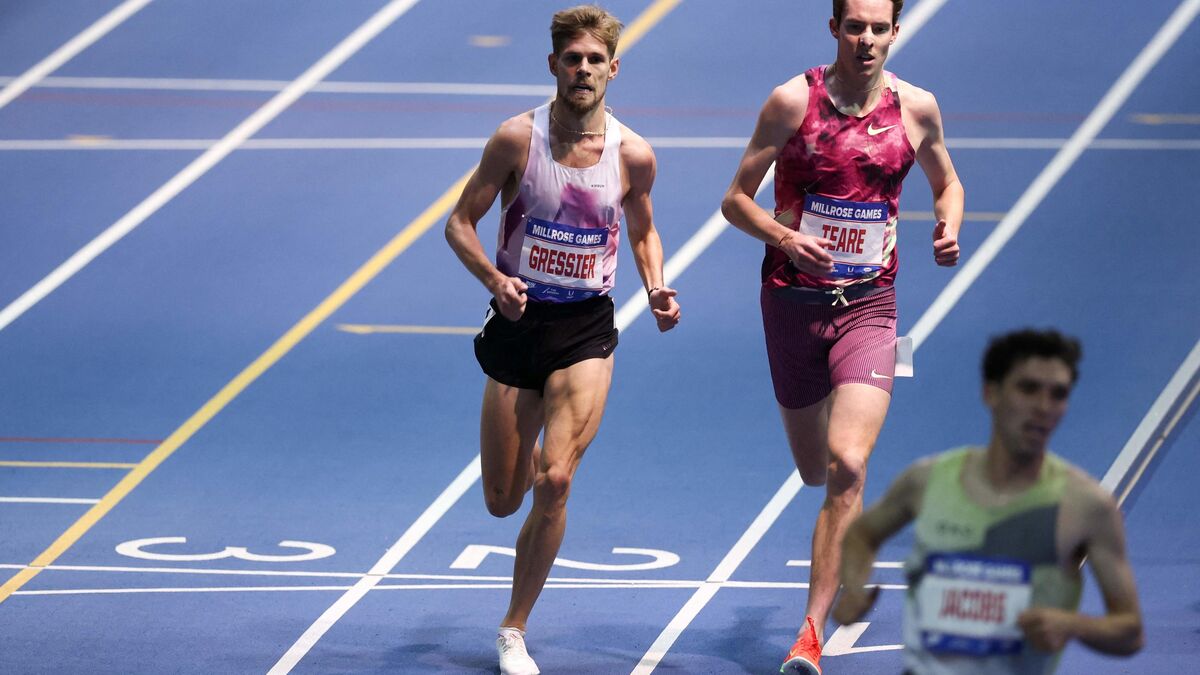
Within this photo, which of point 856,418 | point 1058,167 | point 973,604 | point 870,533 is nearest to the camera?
point 973,604

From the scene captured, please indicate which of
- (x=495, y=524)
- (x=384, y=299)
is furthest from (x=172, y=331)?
(x=495, y=524)

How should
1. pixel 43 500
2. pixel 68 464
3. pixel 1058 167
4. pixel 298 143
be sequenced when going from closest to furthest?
pixel 43 500
pixel 68 464
pixel 1058 167
pixel 298 143

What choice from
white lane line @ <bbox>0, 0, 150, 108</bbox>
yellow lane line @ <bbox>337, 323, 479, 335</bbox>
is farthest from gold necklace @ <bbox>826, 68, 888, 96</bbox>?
white lane line @ <bbox>0, 0, 150, 108</bbox>

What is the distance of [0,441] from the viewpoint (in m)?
8.81

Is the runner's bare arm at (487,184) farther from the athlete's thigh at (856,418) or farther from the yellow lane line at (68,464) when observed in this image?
the yellow lane line at (68,464)

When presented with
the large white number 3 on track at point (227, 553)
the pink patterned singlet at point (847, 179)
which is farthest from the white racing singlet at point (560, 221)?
the large white number 3 on track at point (227, 553)

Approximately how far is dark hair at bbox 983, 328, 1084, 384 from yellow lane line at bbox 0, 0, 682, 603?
4.48 meters

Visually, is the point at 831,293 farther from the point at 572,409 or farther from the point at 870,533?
the point at 870,533

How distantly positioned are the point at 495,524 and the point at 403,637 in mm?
1509

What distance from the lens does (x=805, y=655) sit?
18.8ft

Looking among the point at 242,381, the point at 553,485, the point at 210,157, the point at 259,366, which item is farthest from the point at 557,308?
the point at 210,157

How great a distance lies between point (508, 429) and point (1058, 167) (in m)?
6.86

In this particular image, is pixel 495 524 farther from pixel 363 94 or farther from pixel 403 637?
pixel 363 94

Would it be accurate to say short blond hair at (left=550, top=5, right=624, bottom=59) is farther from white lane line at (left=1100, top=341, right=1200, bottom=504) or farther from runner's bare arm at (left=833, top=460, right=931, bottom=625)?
white lane line at (left=1100, top=341, right=1200, bottom=504)
